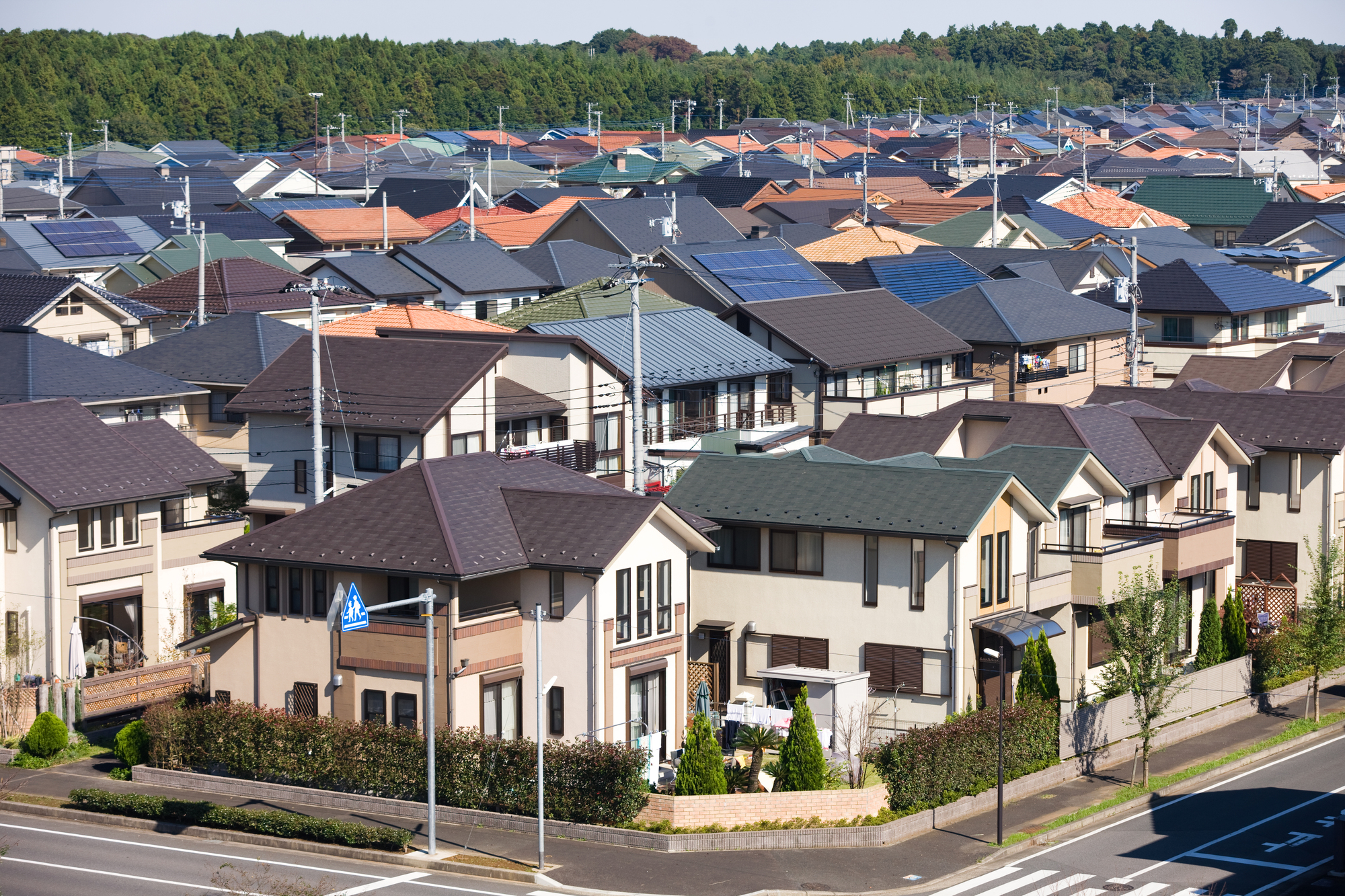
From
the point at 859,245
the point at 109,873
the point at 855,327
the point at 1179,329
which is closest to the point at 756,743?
the point at 109,873

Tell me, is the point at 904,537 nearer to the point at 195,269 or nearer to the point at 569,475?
the point at 569,475

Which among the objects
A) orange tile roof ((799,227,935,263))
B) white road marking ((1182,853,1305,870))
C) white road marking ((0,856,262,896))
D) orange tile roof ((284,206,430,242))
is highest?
orange tile roof ((284,206,430,242))

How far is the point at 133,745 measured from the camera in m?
31.4

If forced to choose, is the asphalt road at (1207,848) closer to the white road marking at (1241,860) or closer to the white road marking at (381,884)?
the white road marking at (1241,860)

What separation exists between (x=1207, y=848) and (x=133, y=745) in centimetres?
1805

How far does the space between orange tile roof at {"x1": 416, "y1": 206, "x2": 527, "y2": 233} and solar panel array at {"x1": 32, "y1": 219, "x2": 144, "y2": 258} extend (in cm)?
1972

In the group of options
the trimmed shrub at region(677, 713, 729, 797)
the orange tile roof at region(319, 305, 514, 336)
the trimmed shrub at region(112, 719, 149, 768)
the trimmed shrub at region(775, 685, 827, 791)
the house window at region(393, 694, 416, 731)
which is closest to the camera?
the trimmed shrub at region(677, 713, 729, 797)

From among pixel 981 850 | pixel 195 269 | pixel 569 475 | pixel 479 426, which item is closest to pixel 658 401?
pixel 479 426

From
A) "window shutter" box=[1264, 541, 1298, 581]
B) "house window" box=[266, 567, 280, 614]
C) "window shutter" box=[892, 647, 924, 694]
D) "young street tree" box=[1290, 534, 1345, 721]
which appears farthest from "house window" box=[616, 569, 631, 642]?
"window shutter" box=[1264, 541, 1298, 581]

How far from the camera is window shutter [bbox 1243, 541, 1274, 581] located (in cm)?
4397

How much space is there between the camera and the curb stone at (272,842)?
2644 centimetres

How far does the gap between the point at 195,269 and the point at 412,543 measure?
42.7 meters

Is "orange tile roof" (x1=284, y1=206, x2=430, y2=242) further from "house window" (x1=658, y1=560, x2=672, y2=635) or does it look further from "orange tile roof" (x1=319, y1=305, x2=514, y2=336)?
"house window" (x1=658, y1=560, x2=672, y2=635)

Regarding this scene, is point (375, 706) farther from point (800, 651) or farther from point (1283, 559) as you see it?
point (1283, 559)
